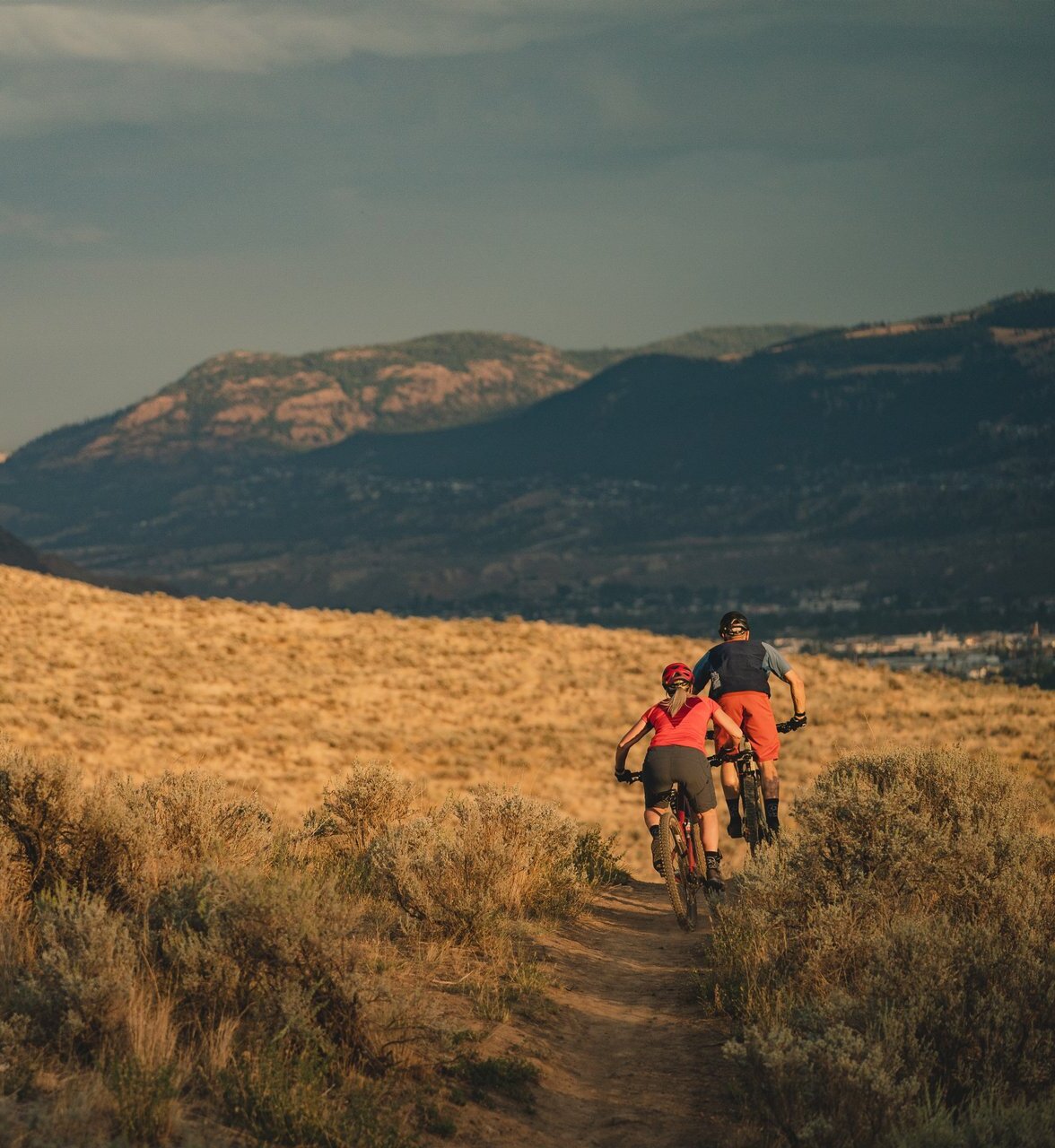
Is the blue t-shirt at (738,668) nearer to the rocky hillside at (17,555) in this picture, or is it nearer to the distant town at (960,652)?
the distant town at (960,652)

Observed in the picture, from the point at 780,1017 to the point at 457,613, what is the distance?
186 meters

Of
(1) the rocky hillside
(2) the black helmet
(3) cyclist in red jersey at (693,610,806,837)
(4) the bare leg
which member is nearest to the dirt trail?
(4) the bare leg

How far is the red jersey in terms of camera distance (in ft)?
35.0

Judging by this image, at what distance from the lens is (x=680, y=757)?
10.6 metres

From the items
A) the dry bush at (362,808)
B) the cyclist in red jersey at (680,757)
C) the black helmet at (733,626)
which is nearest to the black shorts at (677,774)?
the cyclist in red jersey at (680,757)

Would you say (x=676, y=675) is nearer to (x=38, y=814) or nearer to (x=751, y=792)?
(x=751, y=792)

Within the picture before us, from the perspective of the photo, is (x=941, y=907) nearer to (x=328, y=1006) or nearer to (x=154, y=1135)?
(x=328, y=1006)

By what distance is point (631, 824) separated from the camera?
89.8 feet

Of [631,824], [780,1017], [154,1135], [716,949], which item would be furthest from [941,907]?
[631,824]

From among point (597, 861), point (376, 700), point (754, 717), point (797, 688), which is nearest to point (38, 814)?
point (754, 717)

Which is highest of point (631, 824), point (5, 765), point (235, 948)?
point (5, 765)

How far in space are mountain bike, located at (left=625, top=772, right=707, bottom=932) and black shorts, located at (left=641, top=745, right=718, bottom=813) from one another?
10cm

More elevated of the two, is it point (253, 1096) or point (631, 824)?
point (253, 1096)

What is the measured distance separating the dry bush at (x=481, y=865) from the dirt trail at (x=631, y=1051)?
526 millimetres
